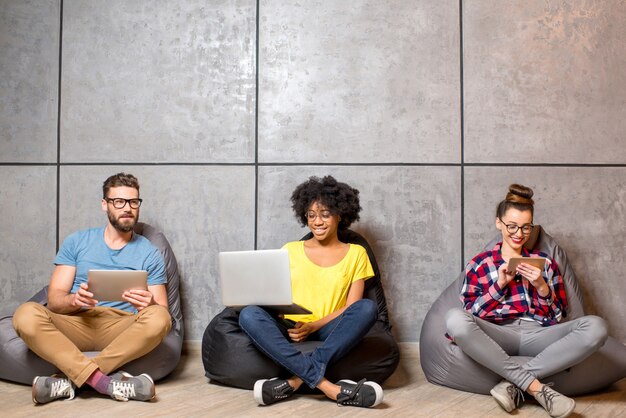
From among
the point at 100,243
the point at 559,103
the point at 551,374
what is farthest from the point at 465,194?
the point at 100,243

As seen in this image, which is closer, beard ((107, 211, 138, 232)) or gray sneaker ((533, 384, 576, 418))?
gray sneaker ((533, 384, 576, 418))

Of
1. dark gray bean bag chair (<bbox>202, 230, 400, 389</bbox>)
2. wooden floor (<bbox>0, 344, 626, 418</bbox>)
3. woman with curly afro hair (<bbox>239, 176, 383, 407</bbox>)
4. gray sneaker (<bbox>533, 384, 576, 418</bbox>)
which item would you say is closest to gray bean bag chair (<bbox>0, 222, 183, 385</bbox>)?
wooden floor (<bbox>0, 344, 626, 418</bbox>)

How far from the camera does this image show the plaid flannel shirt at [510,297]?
11.1 ft

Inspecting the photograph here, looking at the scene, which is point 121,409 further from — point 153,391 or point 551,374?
point 551,374

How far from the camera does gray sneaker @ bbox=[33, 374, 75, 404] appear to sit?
3072mm

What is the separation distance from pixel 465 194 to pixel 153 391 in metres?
2.24

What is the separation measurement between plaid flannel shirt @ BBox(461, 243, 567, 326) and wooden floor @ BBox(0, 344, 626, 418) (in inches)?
16.2

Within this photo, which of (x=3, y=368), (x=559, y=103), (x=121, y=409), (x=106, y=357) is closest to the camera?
(x=121, y=409)

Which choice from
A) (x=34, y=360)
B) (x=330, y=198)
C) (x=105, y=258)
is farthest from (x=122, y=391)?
(x=330, y=198)

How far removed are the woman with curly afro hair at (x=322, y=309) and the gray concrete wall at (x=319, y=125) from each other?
0.58m

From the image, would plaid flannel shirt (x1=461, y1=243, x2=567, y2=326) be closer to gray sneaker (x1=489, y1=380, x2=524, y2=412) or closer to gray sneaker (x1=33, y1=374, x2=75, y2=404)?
gray sneaker (x1=489, y1=380, x2=524, y2=412)

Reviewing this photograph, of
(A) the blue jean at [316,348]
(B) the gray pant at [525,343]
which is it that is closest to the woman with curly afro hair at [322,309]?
(A) the blue jean at [316,348]

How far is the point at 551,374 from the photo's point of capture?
3.17 metres

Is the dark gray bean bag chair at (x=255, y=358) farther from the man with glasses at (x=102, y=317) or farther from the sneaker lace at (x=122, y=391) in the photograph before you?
the sneaker lace at (x=122, y=391)
